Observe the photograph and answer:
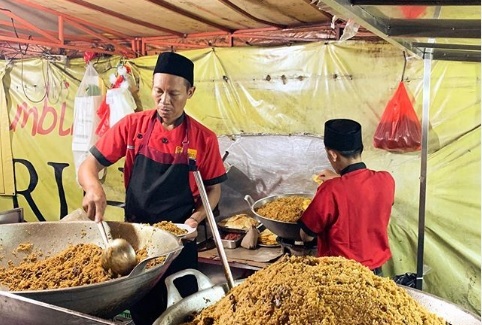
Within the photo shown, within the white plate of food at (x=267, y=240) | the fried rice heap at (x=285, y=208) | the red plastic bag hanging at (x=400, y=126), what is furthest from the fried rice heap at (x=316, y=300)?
the white plate of food at (x=267, y=240)

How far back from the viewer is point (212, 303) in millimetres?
1297

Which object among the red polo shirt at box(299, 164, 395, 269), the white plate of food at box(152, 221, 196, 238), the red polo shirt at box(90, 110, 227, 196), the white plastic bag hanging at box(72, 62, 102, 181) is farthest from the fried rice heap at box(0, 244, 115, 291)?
the white plastic bag hanging at box(72, 62, 102, 181)

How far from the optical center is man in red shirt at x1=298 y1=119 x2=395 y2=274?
2.53 metres

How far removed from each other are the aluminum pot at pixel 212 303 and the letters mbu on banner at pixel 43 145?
3941 millimetres

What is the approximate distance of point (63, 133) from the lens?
16.0ft

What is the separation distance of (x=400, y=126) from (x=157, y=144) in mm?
1669

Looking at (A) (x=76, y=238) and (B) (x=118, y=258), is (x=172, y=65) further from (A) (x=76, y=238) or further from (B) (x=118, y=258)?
(B) (x=118, y=258)

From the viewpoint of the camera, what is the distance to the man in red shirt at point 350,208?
2.53 metres

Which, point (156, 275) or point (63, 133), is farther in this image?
point (63, 133)

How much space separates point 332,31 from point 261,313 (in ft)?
9.41

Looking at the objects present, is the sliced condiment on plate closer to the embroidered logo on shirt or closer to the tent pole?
the embroidered logo on shirt

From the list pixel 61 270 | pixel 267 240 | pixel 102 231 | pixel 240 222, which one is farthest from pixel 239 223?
pixel 61 270

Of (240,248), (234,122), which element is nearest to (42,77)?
(234,122)

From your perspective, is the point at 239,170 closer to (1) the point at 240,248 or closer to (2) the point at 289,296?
(1) the point at 240,248
